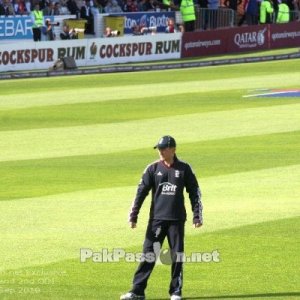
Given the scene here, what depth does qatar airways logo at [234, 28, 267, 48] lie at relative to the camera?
60125mm

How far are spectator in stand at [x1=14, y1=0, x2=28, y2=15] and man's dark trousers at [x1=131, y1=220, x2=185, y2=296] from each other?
1748 inches

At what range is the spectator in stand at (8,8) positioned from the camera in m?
56.5

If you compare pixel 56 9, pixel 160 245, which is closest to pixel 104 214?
pixel 160 245

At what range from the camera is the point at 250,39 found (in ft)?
199

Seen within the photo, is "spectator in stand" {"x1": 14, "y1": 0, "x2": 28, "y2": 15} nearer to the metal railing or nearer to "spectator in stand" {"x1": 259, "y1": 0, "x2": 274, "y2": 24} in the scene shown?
the metal railing

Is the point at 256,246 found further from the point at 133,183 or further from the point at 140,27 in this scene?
the point at 140,27

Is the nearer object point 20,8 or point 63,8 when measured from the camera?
point 20,8

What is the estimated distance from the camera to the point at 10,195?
2186 cm

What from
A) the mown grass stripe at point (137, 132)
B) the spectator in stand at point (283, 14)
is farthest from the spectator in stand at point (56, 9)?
the mown grass stripe at point (137, 132)

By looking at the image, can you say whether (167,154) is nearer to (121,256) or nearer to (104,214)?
(121,256)

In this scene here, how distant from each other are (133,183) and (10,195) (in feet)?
8.41

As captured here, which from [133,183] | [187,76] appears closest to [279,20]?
[187,76]

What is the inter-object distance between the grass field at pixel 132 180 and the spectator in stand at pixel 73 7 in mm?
14034

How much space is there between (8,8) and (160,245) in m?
44.4
